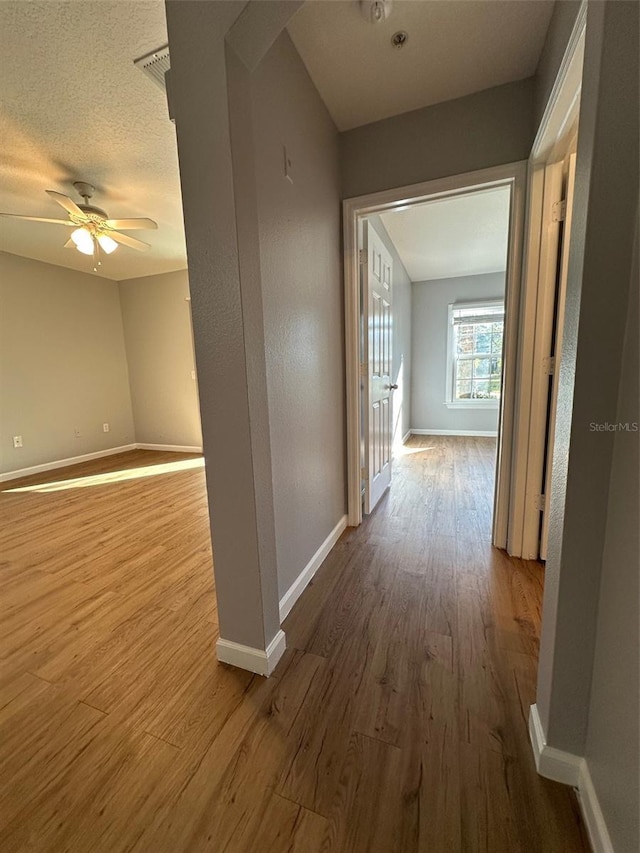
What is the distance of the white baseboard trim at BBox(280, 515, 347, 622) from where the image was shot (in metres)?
1.55

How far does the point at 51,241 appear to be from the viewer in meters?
3.53

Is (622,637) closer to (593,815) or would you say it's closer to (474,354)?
(593,815)

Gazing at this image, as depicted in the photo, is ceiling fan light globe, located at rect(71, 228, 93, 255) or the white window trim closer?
ceiling fan light globe, located at rect(71, 228, 93, 255)

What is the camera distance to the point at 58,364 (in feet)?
14.2

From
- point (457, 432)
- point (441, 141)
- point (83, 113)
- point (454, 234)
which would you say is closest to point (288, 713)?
point (441, 141)

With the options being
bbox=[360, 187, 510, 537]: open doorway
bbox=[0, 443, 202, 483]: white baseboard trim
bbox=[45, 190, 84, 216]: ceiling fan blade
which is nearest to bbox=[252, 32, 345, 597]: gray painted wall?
bbox=[360, 187, 510, 537]: open doorway

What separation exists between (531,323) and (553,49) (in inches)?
41.4

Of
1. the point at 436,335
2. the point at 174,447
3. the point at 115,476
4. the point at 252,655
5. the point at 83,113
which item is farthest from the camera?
the point at 436,335

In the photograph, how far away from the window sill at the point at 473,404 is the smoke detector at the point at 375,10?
4972 mm

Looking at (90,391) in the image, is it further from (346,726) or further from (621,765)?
(621,765)

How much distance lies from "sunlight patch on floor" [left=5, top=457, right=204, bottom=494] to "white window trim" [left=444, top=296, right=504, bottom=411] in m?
4.15

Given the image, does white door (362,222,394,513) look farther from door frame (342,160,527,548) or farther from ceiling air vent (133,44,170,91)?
ceiling air vent (133,44,170,91)

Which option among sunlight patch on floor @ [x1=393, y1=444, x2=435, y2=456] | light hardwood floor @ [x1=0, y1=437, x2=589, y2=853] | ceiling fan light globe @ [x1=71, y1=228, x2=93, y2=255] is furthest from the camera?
sunlight patch on floor @ [x1=393, y1=444, x2=435, y2=456]

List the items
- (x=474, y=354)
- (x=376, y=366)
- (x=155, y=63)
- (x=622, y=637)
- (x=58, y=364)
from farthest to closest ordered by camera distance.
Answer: (x=474, y=354) < (x=58, y=364) < (x=376, y=366) < (x=155, y=63) < (x=622, y=637)
